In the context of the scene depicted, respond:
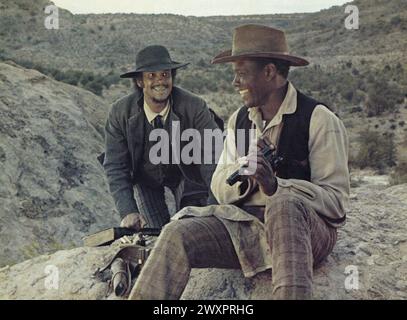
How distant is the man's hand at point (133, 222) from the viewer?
4.86 metres

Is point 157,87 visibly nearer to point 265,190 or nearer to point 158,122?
point 158,122

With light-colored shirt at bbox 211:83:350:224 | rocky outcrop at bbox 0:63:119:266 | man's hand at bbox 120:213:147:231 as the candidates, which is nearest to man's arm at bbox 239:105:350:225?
light-colored shirt at bbox 211:83:350:224

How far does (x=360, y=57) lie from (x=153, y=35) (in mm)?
18541

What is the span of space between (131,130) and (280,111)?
5.93ft

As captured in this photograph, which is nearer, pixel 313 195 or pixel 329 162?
pixel 313 195

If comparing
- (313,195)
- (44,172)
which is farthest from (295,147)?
(44,172)

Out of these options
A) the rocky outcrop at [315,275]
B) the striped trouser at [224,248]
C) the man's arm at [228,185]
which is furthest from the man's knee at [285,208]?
the rocky outcrop at [315,275]

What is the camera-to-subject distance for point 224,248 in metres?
3.59

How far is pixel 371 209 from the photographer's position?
5844 mm

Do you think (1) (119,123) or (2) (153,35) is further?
(2) (153,35)

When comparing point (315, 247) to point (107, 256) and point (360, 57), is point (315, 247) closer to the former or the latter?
point (107, 256)

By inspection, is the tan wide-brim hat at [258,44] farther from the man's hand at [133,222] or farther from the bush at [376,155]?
the bush at [376,155]

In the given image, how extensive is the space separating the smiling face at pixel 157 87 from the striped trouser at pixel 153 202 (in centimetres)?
70
